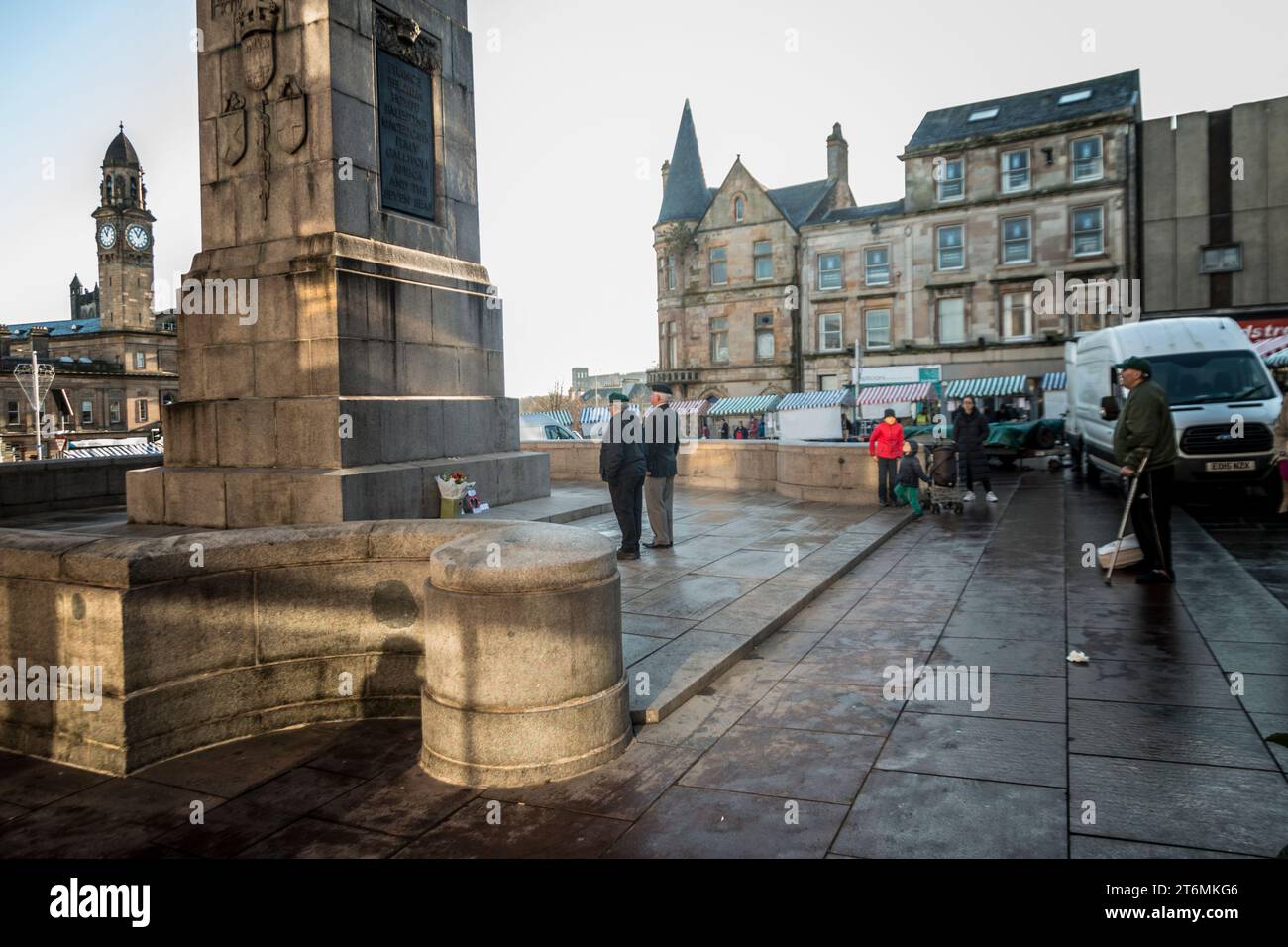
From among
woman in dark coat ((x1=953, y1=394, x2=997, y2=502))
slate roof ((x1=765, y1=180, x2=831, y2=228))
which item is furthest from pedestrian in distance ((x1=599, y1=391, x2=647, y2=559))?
slate roof ((x1=765, y1=180, x2=831, y2=228))

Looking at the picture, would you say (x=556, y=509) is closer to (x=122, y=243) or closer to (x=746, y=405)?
(x=746, y=405)

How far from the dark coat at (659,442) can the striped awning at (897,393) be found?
1249 inches

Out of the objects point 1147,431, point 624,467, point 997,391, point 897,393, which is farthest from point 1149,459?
point 997,391

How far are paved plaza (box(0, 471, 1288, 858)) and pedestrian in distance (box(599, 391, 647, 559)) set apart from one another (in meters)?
2.75

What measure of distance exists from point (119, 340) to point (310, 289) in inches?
4041

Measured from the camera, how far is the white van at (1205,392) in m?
13.4

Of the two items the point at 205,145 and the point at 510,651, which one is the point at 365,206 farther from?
the point at 510,651

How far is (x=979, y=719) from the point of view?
5.00m

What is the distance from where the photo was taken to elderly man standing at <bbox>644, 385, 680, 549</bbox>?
34.6 ft

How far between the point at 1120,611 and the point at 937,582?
1.87m

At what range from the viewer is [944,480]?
14.7 meters

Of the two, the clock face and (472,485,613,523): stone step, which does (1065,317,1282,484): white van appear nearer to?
(472,485,613,523): stone step

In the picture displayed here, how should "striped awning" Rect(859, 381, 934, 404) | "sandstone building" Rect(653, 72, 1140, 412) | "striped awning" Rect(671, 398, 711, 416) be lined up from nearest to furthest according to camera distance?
"sandstone building" Rect(653, 72, 1140, 412) < "striped awning" Rect(859, 381, 934, 404) < "striped awning" Rect(671, 398, 711, 416)
